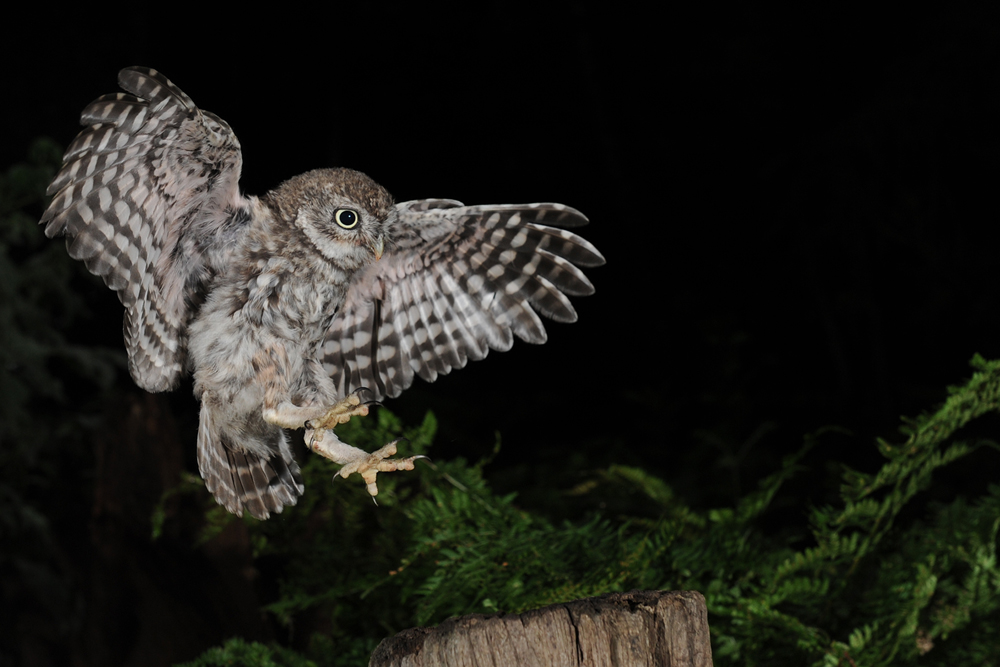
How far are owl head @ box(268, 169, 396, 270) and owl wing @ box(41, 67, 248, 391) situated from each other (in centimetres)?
9

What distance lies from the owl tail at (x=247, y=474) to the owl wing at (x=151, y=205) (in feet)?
0.39

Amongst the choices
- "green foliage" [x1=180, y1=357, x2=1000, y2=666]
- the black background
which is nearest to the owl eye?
"green foliage" [x1=180, y1=357, x2=1000, y2=666]

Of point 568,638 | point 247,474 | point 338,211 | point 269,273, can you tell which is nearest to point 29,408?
point 247,474

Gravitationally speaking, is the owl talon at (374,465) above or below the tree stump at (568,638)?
above

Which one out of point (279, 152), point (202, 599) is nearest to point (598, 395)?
point (279, 152)

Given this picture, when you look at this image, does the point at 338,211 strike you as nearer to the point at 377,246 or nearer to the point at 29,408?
the point at 377,246

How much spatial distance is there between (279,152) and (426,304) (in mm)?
2831

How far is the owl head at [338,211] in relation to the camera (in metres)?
1.15

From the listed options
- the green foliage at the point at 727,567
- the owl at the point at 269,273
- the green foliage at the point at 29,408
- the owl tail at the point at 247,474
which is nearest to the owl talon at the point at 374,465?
the owl at the point at 269,273

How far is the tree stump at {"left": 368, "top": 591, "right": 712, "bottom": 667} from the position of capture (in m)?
0.97

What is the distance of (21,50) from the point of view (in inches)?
154

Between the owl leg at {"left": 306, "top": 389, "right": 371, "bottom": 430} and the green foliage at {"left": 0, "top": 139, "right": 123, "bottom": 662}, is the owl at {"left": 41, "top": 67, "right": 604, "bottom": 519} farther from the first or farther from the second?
the green foliage at {"left": 0, "top": 139, "right": 123, "bottom": 662}

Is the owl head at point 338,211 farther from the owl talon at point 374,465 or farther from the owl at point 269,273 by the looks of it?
the owl talon at point 374,465

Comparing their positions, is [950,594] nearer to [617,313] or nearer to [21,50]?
[617,313]
